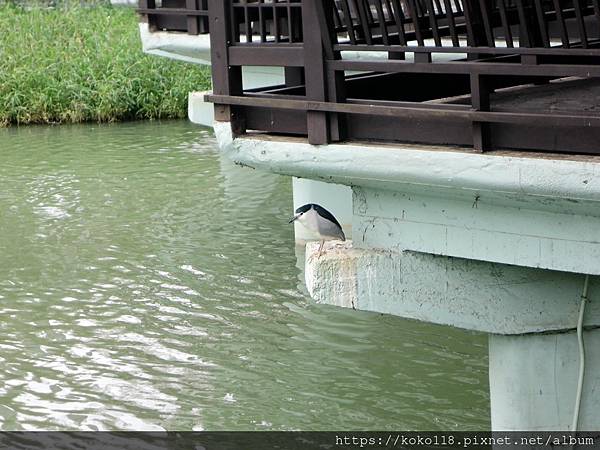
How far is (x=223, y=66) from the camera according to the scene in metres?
4.88

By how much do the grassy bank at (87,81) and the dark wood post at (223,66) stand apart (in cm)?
1270

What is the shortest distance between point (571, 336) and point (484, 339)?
8.50 ft

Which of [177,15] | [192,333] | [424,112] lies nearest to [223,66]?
[424,112]

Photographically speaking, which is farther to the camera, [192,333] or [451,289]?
[192,333]

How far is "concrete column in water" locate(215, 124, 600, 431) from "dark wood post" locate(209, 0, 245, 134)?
0.06 meters

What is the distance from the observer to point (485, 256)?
4555 millimetres

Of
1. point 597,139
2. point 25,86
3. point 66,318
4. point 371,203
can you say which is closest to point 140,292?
point 66,318

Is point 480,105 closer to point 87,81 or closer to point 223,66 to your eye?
point 223,66

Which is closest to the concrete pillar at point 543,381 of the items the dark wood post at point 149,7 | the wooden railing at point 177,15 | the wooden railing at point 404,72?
the wooden railing at point 404,72

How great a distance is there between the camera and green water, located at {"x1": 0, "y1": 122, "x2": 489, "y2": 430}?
6438 millimetres

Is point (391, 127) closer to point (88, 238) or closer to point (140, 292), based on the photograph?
point (140, 292)

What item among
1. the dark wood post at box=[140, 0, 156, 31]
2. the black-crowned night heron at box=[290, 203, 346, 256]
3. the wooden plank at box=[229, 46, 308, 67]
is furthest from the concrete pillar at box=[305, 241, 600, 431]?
the dark wood post at box=[140, 0, 156, 31]

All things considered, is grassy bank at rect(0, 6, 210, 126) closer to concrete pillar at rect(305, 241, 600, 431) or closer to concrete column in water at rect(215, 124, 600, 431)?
concrete column in water at rect(215, 124, 600, 431)

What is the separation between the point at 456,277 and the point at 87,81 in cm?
1382
